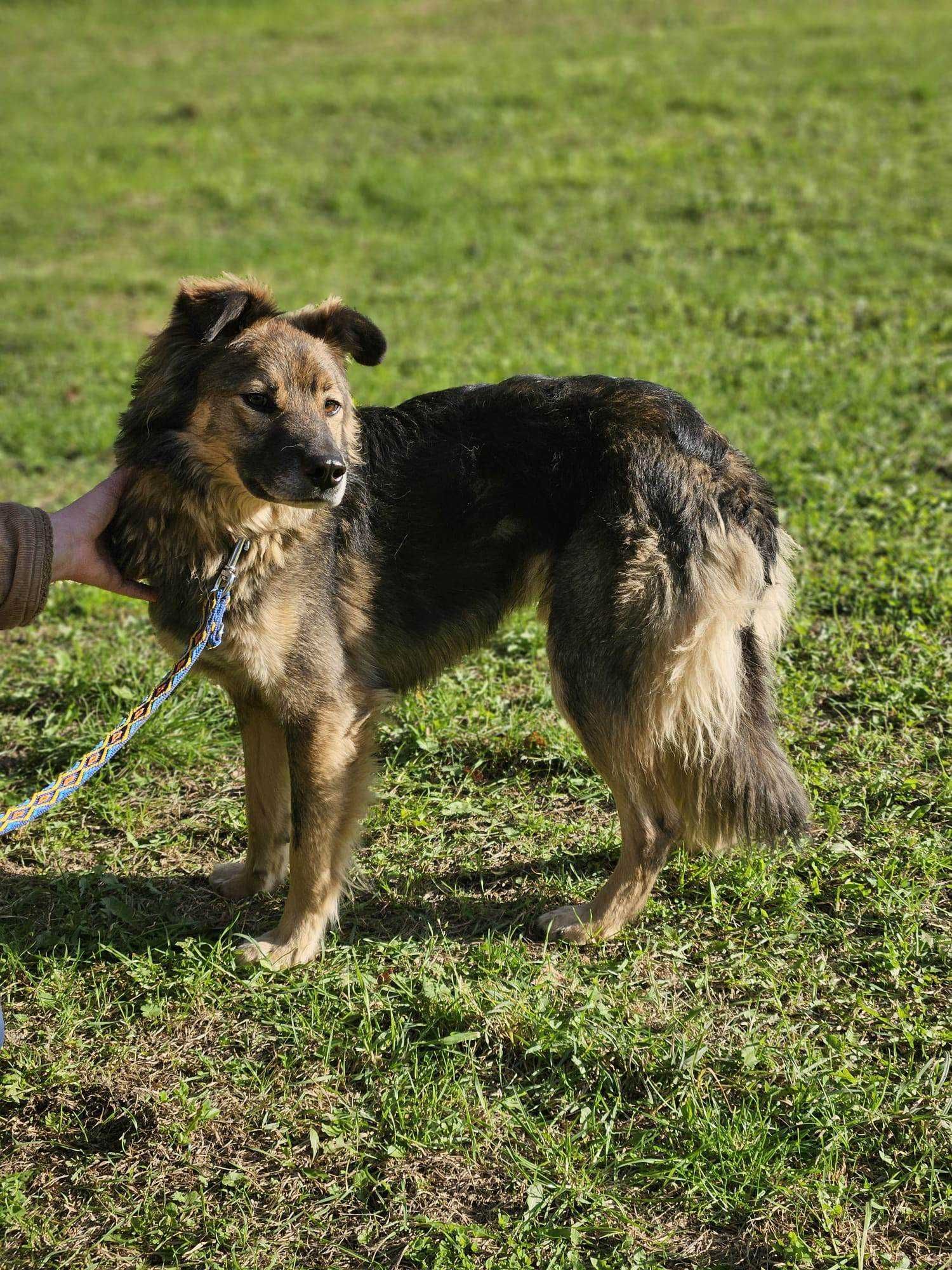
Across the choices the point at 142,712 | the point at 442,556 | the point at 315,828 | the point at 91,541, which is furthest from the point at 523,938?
the point at 91,541

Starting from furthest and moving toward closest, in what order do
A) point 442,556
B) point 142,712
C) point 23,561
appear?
1. point 442,556
2. point 23,561
3. point 142,712

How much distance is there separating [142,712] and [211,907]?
3.47 feet

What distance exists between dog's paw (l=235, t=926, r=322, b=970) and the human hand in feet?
3.82

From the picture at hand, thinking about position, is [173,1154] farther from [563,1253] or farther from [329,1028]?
[563,1253]

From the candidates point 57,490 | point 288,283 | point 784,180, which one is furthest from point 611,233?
point 57,490

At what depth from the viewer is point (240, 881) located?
388cm

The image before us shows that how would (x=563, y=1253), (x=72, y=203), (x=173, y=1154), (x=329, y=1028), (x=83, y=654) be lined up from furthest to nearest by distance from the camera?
(x=72, y=203) → (x=83, y=654) → (x=329, y=1028) → (x=173, y=1154) → (x=563, y=1253)

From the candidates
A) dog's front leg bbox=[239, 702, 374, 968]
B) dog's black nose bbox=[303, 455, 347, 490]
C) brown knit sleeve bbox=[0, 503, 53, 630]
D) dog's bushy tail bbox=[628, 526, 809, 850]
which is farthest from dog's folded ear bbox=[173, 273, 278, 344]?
dog's bushy tail bbox=[628, 526, 809, 850]

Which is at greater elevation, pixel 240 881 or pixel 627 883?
pixel 627 883

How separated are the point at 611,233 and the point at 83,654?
7491 mm

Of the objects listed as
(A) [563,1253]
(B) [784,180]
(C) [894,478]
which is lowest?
(A) [563,1253]

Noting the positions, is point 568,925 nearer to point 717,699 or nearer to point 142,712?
point 717,699

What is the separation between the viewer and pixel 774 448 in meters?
6.50

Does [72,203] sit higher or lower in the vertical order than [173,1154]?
higher
